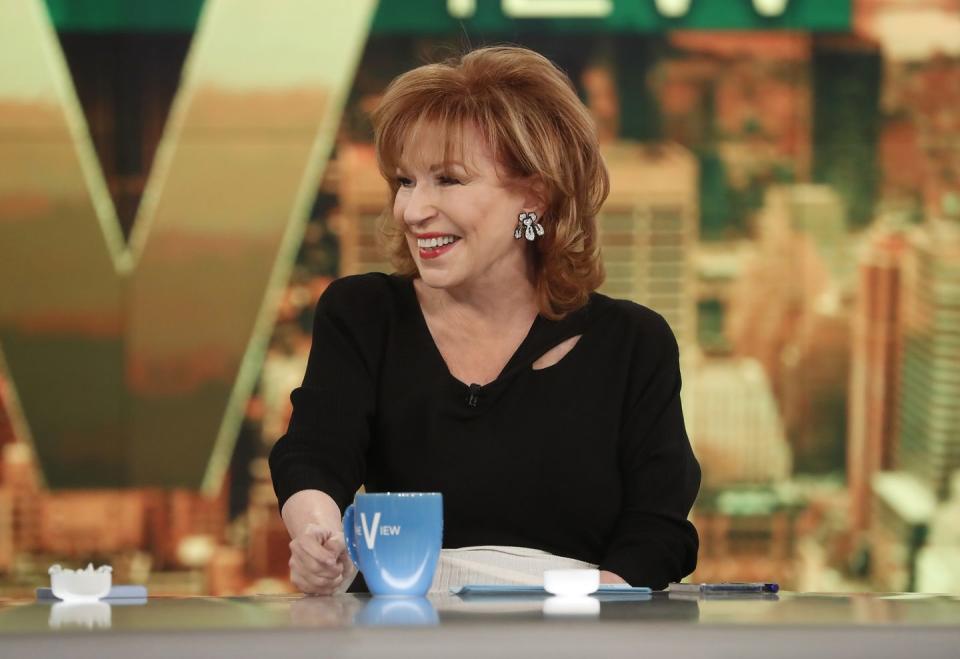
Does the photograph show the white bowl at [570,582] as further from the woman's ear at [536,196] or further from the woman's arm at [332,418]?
the woman's ear at [536,196]

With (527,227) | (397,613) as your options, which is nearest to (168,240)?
(527,227)

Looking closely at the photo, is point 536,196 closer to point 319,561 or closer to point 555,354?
point 555,354

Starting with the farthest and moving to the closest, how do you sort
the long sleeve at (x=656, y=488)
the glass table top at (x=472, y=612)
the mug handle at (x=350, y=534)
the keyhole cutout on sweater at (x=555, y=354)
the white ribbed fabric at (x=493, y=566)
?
the keyhole cutout on sweater at (x=555, y=354) < the long sleeve at (x=656, y=488) < the white ribbed fabric at (x=493, y=566) < the mug handle at (x=350, y=534) < the glass table top at (x=472, y=612)

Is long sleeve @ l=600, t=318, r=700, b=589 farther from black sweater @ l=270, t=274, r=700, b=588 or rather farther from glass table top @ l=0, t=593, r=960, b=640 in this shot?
glass table top @ l=0, t=593, r=960, b=640

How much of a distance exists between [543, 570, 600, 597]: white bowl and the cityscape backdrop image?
292 cm

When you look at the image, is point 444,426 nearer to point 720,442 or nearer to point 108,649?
point 108,649

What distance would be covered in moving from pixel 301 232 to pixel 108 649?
10.9ft

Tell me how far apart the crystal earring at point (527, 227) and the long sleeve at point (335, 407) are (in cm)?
22

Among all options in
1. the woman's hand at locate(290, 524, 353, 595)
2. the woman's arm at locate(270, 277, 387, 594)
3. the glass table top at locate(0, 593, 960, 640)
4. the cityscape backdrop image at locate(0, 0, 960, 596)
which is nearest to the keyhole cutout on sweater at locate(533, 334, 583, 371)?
the woman's arm at locate(270, 277, 387, 594)

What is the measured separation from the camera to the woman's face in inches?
72.9

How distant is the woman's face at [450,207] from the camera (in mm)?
1851

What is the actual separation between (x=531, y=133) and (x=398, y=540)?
0.72 metres

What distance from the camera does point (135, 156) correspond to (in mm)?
4207

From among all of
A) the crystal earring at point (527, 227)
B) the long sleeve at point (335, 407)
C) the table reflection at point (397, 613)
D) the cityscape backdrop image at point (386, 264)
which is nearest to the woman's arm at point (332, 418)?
the long sleeve at point (335, 407)
